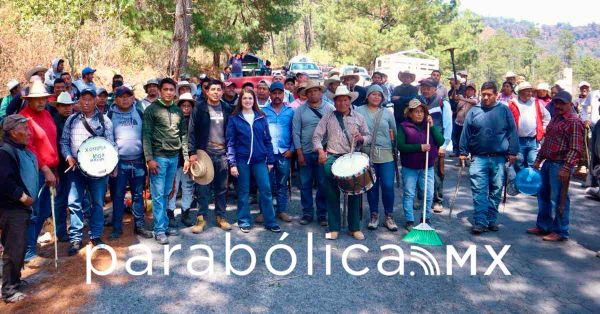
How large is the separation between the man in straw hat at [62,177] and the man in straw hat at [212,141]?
5.01 ft

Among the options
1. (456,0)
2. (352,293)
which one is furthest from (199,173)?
(456,0)

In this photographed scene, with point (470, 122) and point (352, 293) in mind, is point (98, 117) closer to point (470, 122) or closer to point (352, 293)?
point (352, 293)

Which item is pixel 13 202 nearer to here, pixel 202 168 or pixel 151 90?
pixel 202 168

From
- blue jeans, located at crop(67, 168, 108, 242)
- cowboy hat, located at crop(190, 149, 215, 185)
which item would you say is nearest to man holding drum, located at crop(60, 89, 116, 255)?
blue jeans, located at crop(67, 168, 108, 242)

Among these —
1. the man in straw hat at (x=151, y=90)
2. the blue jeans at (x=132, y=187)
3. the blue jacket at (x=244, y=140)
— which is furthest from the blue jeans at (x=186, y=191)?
the man in straw hat at (x=151, y=90)

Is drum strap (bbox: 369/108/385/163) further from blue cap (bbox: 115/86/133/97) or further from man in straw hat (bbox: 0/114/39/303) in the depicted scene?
man in straw hat (bbox: 0/114/39/303)

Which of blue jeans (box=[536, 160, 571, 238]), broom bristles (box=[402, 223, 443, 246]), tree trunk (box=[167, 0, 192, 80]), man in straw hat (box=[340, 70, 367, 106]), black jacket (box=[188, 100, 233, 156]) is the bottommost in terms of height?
broom bristles (box=[402, 223, 443, 246])

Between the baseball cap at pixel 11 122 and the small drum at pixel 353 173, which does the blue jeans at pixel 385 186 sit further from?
the baseball cap at pixel 11 122

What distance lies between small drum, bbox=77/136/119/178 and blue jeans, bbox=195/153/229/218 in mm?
1343

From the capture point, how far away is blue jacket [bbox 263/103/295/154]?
7.23 m

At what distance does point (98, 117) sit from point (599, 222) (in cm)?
714

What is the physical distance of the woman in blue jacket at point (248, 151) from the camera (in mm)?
6578

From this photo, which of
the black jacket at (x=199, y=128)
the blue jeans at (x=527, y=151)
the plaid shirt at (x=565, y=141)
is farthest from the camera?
the blue jeans at (x=527, y=151)

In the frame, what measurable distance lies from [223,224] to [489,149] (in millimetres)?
3742
